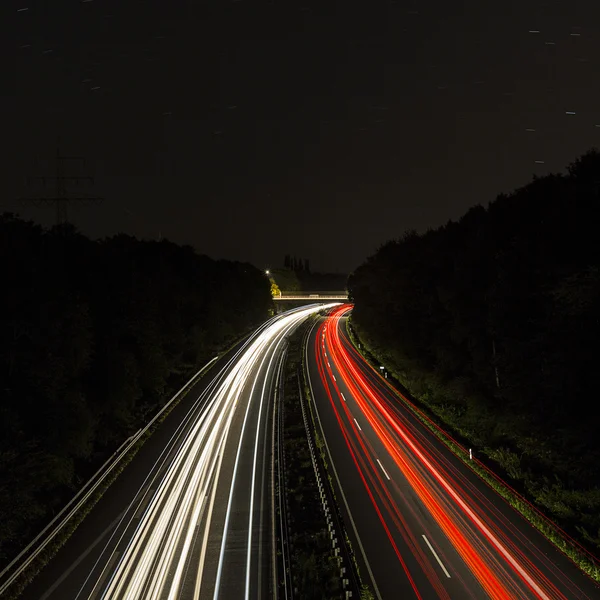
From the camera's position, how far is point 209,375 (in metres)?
40.6

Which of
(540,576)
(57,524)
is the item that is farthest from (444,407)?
(57,524)

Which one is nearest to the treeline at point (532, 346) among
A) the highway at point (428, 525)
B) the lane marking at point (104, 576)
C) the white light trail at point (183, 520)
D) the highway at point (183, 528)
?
the highway at point (428, 525)

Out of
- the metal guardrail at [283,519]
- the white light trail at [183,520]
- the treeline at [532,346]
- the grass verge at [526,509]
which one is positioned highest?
the treeline at [532,346]

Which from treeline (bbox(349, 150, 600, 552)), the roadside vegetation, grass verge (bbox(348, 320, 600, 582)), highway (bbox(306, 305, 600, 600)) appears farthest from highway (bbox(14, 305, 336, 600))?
treeline (bbox(349, 150, 600, 552))

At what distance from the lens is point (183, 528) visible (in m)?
15.1

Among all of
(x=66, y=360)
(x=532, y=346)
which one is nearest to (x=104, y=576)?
(x=66, y=360)

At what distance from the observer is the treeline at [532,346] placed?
48.3 feet

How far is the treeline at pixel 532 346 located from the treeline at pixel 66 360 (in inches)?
667

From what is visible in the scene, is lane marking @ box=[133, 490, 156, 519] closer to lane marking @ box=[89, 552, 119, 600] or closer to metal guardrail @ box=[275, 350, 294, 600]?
lane marking @ box=[89, 552, 119, 600]

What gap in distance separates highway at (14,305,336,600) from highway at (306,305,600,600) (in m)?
3.25

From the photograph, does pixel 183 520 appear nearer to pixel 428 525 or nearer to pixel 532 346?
pixel 428 525

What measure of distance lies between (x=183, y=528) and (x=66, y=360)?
324 inches

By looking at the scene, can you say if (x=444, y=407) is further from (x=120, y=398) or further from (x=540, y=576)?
(x=120, y=398)

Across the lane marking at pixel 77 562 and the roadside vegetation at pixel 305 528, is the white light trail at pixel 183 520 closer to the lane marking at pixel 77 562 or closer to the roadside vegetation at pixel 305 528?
the lane marking at pixel 77 562
